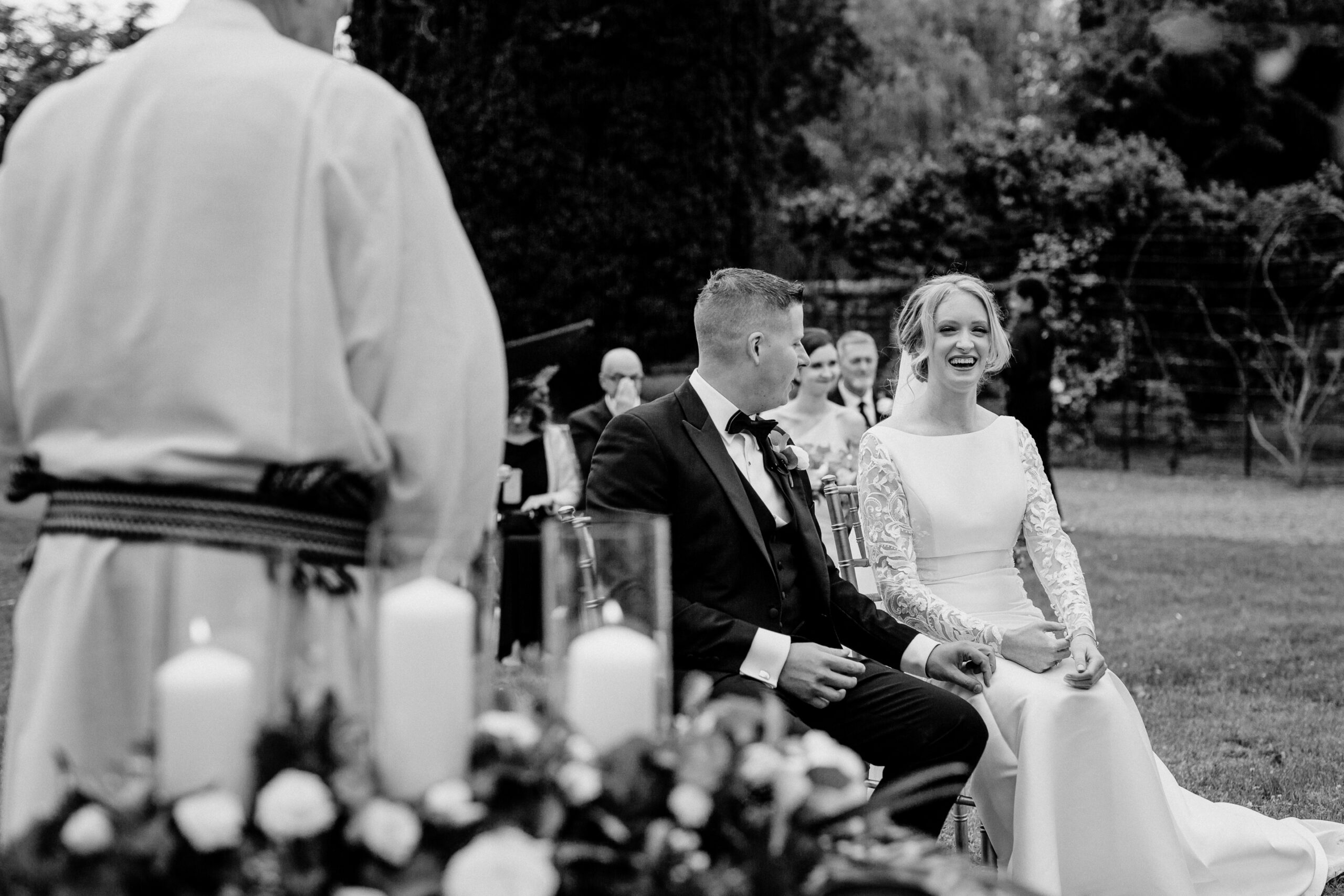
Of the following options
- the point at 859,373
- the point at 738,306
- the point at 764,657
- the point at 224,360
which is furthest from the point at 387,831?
the point at 859,373

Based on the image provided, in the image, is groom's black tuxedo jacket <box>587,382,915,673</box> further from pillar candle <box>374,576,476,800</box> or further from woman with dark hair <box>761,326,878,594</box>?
woman with dark hair <box>761,326,878,594</box>

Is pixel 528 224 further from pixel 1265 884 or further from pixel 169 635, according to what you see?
pixel 169 635

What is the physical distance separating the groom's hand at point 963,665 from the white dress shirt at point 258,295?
7.55ft

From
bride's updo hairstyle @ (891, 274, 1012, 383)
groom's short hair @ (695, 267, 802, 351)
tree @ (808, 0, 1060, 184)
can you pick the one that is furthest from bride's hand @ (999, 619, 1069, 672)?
tree @ (808, 0, 1060, 184)

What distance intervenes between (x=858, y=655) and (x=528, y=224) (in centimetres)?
1083

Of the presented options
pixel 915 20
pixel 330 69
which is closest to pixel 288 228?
pixel 330 69

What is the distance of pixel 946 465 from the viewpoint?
4.56 m

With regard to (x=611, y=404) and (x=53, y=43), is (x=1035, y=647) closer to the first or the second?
(x=611, y=404)

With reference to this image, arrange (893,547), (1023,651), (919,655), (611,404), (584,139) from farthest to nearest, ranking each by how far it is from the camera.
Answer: (584,139)
(611,404)
(893,547)
(1023,651)
(919,655)

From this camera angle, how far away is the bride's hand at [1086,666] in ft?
12.9

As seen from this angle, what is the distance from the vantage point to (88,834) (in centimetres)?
139

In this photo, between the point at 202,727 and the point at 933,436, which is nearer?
the point at 202,727

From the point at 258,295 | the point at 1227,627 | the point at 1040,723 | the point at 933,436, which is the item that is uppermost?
the point at 258,295

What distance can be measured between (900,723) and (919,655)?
36 centimetres
